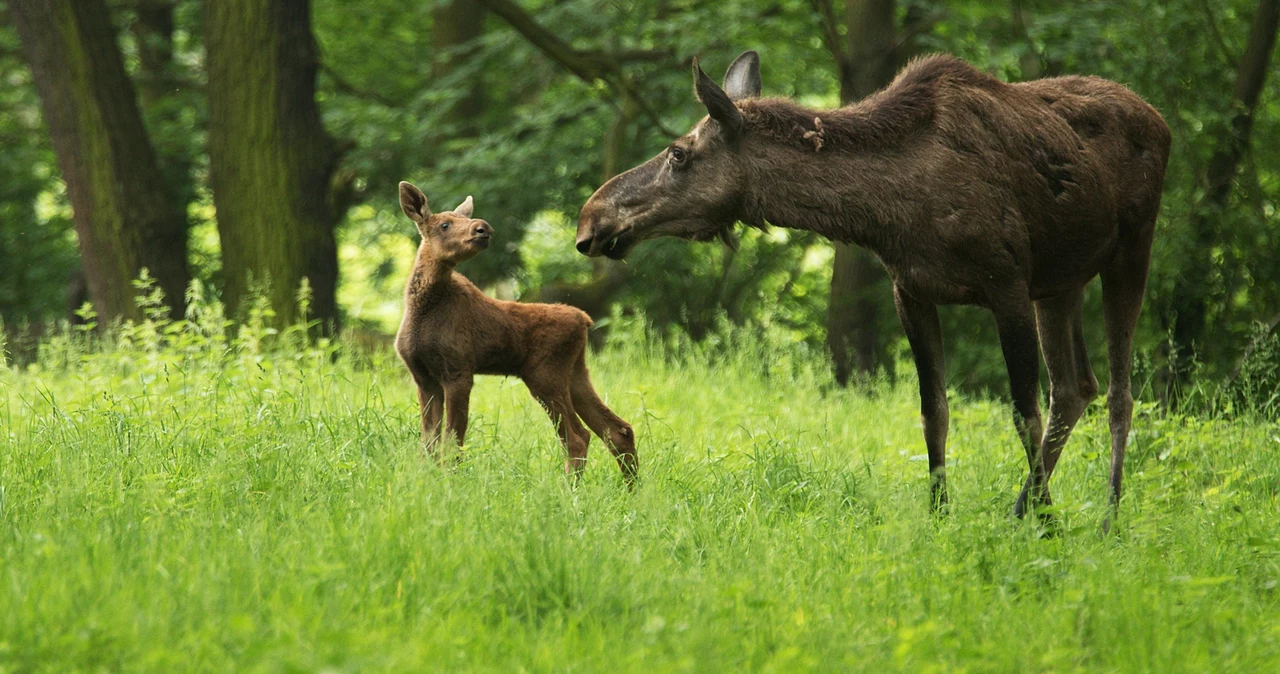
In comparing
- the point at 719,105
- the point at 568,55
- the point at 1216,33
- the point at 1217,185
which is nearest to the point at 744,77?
the point at 719,105

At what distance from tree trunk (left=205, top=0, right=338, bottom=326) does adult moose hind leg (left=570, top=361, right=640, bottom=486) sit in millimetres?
5234

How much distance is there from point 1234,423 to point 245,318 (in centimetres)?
798

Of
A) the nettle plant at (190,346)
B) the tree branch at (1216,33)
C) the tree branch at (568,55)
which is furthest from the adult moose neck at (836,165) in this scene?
the tree branch at (1216,33)

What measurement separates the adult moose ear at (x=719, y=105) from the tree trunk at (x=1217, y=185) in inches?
214

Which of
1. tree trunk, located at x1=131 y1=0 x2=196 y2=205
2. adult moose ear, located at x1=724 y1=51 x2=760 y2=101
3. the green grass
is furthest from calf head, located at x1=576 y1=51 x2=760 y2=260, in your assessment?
tree trunk, located at x1=131 y1=0 x2=196 y2=205

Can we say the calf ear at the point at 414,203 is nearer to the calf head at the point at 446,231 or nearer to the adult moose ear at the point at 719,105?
the calf head at the point at 446,231

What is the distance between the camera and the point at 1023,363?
6340 millimetres

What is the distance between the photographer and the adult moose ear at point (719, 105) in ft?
20.5

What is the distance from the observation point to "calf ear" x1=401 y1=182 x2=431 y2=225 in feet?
22.1

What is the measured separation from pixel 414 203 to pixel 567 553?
2.76 m

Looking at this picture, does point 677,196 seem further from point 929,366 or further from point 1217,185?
point 1217,185

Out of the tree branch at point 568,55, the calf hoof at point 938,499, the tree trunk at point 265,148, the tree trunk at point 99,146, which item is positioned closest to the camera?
the calf hoof at point 938,499

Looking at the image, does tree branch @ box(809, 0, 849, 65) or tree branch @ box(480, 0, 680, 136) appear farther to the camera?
tree branch @ box(809, 0, 849, 65)

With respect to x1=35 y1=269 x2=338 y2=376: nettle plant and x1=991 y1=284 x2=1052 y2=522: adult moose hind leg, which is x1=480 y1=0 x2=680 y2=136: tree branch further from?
x1=991 y1=284 x2=1052 y2=522: adult moose hind leg
